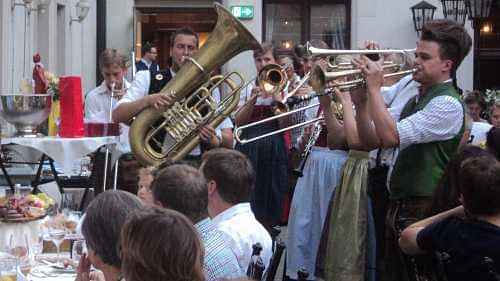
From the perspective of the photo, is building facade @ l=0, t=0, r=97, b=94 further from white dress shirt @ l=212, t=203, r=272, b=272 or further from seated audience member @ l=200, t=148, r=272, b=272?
white dress shirt @ l=212, t=203, r=272, b=272

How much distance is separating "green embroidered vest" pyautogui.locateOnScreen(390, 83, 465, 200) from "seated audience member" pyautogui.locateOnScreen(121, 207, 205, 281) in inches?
90.5

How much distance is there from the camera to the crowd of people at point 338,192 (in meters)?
3.01

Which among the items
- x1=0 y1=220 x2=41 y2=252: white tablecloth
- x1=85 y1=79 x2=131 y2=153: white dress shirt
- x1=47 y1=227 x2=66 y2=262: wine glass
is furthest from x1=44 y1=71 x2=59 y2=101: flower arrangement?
x1=47 y1=227 x2=66 y2=262: wine glass

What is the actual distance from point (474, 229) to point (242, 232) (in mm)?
999

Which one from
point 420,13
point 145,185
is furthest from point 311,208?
point 420,13

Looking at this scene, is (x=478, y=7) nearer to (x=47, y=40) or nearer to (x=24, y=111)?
(x=47, y=40)

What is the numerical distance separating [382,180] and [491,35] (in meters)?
12.8

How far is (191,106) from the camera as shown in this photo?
547 cm

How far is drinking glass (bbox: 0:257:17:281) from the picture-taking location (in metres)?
3.25

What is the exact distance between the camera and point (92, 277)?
3.16 m

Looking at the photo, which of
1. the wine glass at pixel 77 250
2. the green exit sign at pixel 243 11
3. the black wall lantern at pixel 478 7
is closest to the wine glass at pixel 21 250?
the wine glass at pixel 77 250

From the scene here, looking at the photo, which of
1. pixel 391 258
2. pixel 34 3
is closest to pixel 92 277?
pixel 391 258

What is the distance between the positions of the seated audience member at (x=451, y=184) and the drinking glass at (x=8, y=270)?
1769 mm

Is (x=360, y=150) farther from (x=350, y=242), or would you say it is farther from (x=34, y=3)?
(x=34, y=3)
